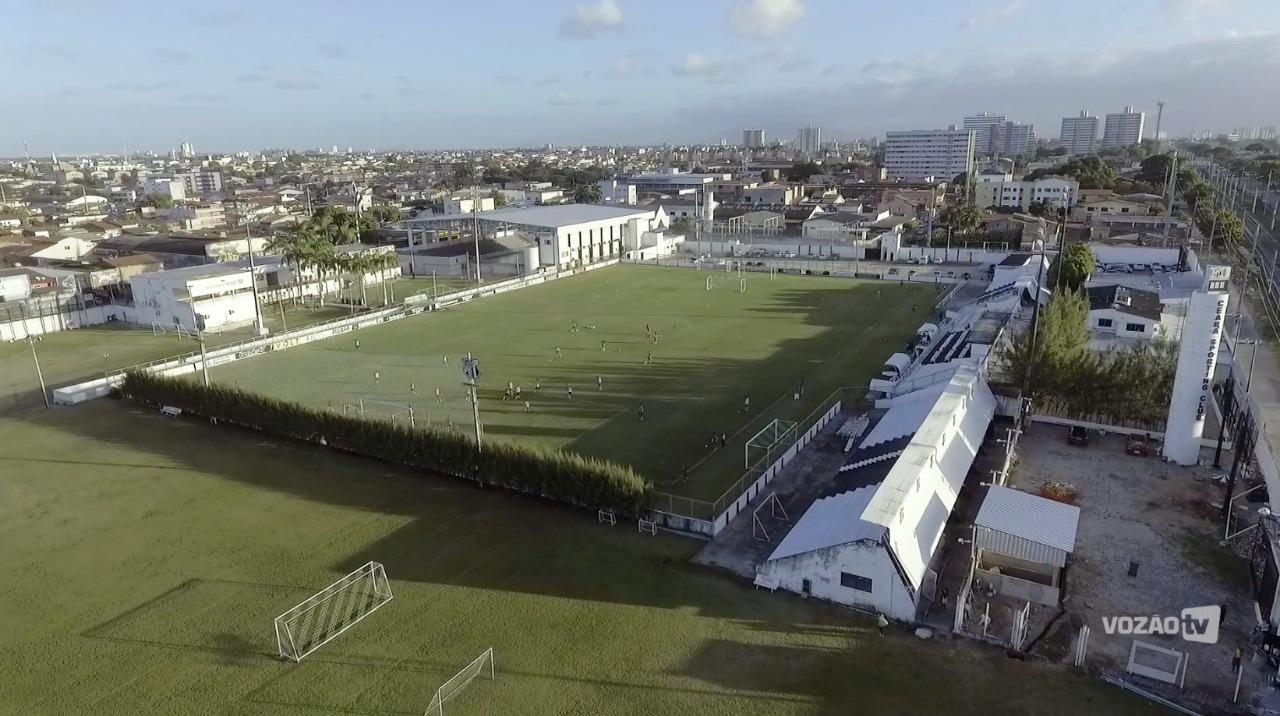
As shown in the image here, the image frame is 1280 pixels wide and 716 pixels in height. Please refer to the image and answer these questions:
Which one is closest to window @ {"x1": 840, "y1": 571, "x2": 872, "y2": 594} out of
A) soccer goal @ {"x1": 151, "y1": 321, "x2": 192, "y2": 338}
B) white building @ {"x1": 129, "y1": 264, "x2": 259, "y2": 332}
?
white building @ {"x1": 129, "y1": 264, "x2": 259, "y2": 332}

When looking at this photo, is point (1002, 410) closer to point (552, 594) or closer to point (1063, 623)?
point (1063, 623)

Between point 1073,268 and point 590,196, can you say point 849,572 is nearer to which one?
point 1073,268

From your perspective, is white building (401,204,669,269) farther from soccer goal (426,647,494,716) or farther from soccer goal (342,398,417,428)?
soccer goal (426,647,494,716)

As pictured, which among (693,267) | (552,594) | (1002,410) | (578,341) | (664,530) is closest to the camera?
(552,594)

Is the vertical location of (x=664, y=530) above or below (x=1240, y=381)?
below

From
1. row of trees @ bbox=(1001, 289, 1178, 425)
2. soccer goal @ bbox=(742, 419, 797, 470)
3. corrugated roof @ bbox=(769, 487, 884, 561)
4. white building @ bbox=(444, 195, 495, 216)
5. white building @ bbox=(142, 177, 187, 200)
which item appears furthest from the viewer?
white building @ bbox=(142, 177, 187, 200)

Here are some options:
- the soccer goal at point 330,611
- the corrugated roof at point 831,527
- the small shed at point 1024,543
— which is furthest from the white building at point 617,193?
the soccer goal at point 330,611

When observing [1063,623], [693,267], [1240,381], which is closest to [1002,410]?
[1240,381]
